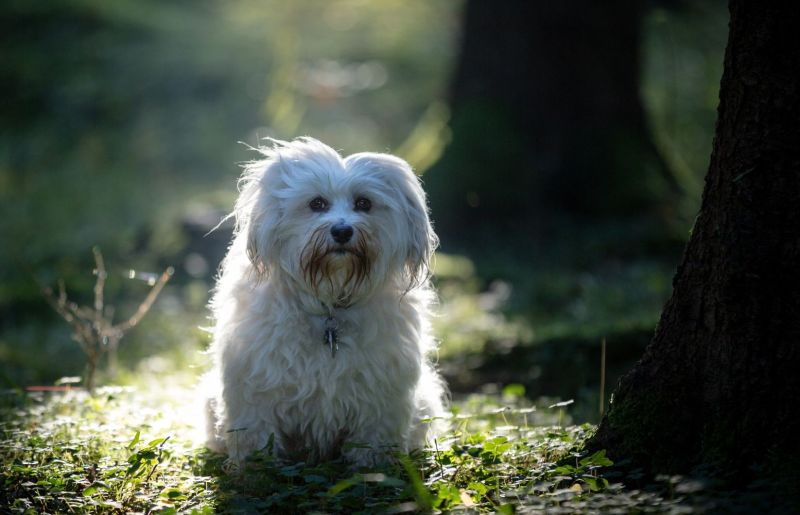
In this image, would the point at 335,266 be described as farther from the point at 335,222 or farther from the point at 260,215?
the point at 260,215

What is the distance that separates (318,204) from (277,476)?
136cm

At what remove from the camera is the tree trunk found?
10781mm

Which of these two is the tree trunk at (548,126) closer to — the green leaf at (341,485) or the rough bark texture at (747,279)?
the rough bark texture at (747,279)

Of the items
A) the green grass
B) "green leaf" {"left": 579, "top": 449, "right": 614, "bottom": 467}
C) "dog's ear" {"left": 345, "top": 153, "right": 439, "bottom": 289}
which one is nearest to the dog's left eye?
"dog's ear" {"left": 345, "top": 153, "right": 439, "bottom": 289}

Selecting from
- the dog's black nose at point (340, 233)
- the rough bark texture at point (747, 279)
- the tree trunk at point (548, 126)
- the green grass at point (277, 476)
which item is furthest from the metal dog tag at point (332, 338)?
the tree trunk at point (548, 126)

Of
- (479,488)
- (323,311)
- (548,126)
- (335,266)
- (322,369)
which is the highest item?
(548,126)

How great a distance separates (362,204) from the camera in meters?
4.43

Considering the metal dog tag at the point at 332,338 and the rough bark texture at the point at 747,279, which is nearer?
the rough bark texture at the point at 747,279

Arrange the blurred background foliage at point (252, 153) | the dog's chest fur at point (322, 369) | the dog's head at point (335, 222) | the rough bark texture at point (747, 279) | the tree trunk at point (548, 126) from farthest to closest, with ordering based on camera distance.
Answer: the tree trunk at point (548, 126), the blurred background foliage at point (252, 153), the dog's head at point (335, 222), the dog's chest fur at point (322, 369), the rough bark texture at point (747, 279)

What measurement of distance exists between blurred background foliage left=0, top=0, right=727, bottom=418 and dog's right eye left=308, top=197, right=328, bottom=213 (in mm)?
2252

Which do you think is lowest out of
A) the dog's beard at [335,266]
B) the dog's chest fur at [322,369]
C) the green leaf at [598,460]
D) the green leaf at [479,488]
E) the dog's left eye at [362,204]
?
the green leaf at [479,488]

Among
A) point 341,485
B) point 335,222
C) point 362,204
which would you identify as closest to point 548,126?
point 362,204

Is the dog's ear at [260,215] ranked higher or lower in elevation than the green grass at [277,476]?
higher

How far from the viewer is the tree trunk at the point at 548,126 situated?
10781mm
